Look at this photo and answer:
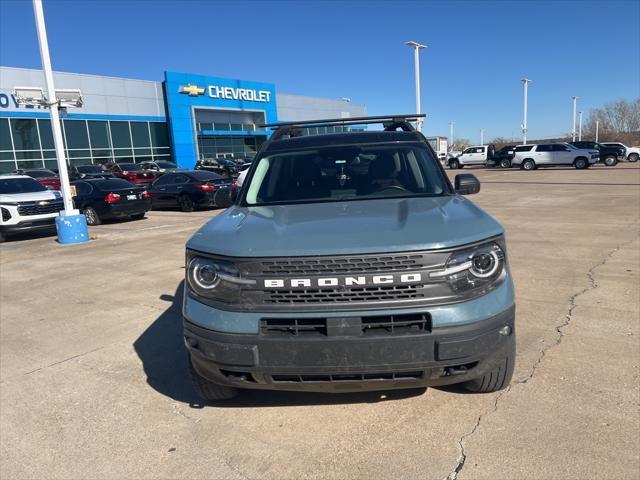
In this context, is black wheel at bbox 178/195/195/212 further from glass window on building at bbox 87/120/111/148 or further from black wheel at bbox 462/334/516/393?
glass window on building at bbox 87/120/111/148

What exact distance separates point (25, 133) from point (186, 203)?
21118 millimetres

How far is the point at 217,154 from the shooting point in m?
45.8

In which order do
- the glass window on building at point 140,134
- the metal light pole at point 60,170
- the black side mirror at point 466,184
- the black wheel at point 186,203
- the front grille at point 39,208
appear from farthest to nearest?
the glass window on building at point 140,134 < the black wheel at point 186,203 < the front grille at point 39,208 < the metal light pole at point 60,170 < the black side mirror at point 466,184

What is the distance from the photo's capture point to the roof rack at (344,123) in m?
4.58

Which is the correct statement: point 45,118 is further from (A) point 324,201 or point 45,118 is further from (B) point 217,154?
(A) point 324,201

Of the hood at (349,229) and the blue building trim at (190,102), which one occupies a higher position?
the blue building trim at (190,102)

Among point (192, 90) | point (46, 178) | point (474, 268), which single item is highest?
point (192, 90)

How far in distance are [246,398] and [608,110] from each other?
12465 centimetres

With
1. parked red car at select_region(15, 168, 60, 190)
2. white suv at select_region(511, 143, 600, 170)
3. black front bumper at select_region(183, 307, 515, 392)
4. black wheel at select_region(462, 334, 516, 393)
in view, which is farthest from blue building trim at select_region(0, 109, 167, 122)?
black wheel at select_region(462, 334, 516, 393)

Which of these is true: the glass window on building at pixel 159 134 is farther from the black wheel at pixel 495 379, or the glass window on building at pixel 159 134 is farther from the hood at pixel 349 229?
the black wheel at pixel 495 379

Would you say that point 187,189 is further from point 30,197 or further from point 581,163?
point 581,163

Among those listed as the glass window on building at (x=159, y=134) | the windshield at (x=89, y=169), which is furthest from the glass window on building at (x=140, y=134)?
the windshield at (x=89, y=169)

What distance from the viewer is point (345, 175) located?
4023 millimetres

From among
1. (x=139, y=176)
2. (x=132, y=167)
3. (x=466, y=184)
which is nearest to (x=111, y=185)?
(x=139, y=176)
